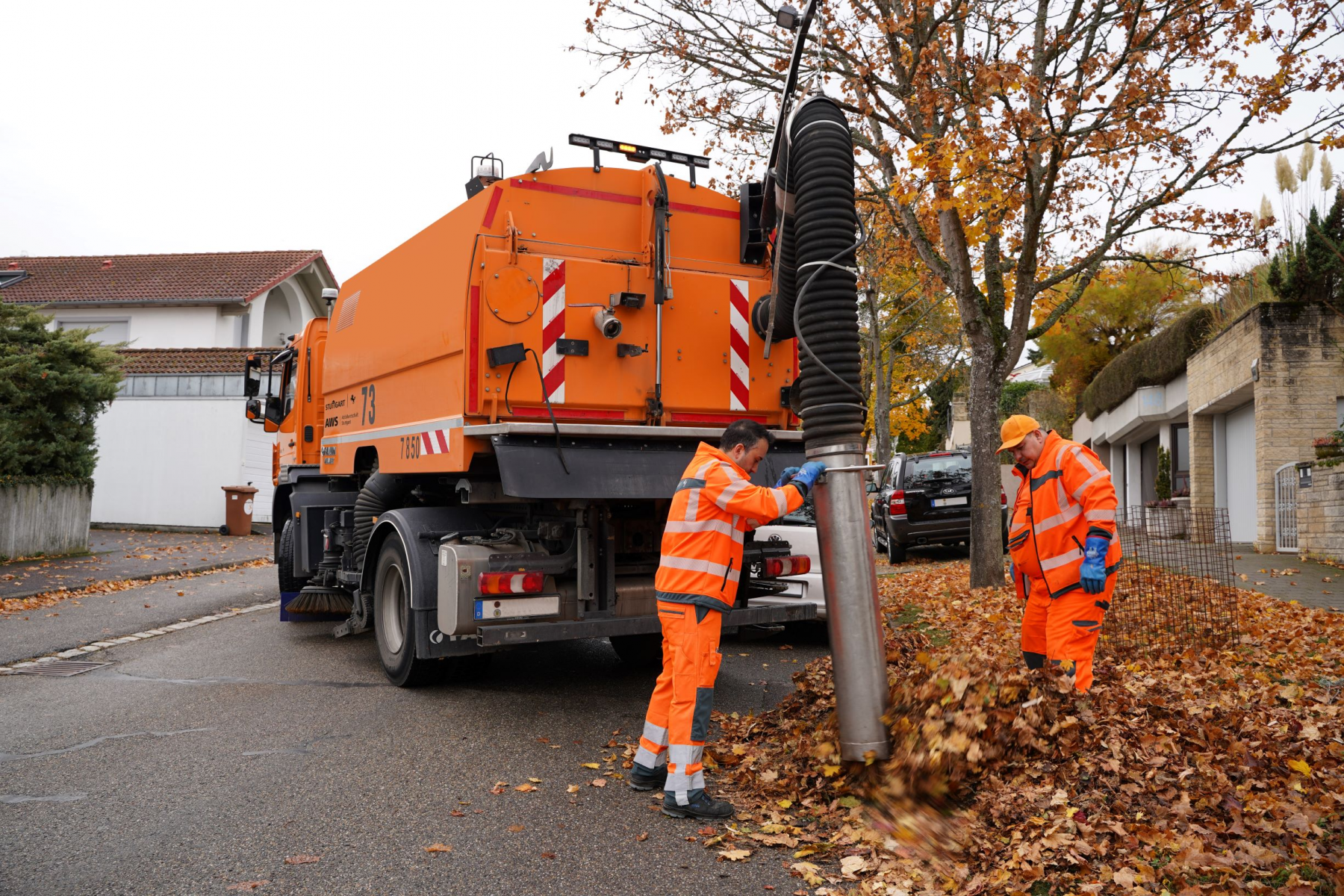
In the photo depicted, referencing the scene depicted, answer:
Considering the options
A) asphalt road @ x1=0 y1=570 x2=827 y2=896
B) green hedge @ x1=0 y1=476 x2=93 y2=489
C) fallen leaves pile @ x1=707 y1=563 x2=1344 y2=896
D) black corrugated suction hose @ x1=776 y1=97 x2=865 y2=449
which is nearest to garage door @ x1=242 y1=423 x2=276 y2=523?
green hedge @ x1=0 y1=476 x2=93 y2=489

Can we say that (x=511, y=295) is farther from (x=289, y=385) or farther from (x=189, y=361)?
(x=189, y=361)

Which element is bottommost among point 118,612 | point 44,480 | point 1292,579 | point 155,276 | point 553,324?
point 118,612

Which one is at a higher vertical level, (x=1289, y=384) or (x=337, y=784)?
(x=1289, y=384)

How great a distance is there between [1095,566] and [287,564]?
23.8ft

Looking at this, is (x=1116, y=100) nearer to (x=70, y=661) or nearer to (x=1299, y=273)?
(x=1299, y=273)

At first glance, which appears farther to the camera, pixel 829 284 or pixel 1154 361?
pixel 1154 361

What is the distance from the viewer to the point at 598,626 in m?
5.61

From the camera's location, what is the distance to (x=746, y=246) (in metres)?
6.41

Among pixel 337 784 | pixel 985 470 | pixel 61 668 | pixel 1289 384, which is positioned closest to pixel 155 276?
pixel 61 668

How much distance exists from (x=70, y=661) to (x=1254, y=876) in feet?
27.0

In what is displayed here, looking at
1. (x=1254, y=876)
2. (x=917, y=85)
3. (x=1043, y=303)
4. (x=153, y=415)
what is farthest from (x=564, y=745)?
(x=153, y=415)

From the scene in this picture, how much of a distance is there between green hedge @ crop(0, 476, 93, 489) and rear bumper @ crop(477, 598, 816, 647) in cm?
1237

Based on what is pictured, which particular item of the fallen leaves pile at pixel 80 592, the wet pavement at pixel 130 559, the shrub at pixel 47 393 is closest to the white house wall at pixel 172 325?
the wet pavement at pixel 130 559

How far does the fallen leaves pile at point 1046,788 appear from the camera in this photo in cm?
319
